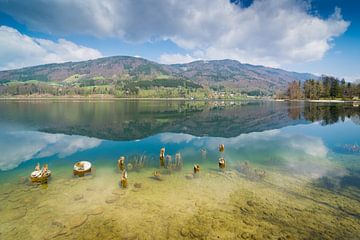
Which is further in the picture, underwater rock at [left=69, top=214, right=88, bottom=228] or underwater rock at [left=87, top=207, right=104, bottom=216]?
underwater rock at [left=87, top=207, right=104, bottom=216]

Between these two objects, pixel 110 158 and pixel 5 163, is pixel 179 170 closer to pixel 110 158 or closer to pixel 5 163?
pixel 110 158

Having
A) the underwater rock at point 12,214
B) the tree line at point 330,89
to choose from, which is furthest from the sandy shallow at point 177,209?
the tree line at point 330,89

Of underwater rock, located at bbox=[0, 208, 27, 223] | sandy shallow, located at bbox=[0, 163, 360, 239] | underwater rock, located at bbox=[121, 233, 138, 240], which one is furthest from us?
underwater rock, located at bbox=[0, 208, 27, 223]

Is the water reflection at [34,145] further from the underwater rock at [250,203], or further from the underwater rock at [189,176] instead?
the underwater rock at [250,203]

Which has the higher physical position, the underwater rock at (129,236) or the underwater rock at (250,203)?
the underwater rock at (250,203)

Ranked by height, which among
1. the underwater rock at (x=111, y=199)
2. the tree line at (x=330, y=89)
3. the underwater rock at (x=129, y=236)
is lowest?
the underwater rock at (x=129, y=236)

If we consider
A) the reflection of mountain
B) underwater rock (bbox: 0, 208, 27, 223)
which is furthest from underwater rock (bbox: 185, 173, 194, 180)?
the reflection of mountain

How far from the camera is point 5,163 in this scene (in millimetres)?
27188

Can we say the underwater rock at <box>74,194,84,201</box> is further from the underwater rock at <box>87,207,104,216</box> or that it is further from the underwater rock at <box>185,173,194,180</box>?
the underwater rock at <box>185,173,194,180</box>

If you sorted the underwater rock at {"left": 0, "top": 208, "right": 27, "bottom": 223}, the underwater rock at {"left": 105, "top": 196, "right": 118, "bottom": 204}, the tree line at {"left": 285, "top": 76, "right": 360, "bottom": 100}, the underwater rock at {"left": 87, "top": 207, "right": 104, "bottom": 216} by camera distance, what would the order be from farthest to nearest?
the tree line at {"left": 285, "top": 76, "right": 360, "bottom": 100}, the underwater rock at {"left": 105, "top": 196, "right": 118, "bottom": 204}, the underwater rock at {"left": 87, "top": 207, "right": 104, "bottom": 216}, the underwater rock at {"left": 0, "top": 208, "right": 27, "bottom": 223}

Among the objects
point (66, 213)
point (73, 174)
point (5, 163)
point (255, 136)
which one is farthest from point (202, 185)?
point (255, 136)

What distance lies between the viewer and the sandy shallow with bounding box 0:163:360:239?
12.8 meters

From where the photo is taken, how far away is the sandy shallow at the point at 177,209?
12.8m

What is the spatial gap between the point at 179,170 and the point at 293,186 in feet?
39.3
